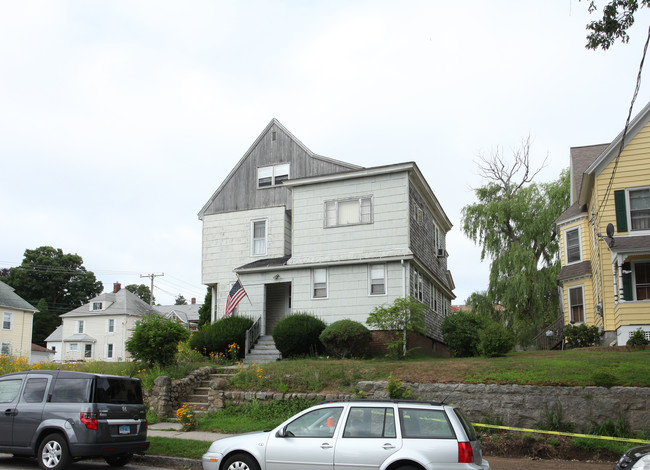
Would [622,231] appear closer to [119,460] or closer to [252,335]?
[252,335]

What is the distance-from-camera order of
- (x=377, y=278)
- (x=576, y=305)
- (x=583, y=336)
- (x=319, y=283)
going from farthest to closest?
(x=576, y=305) < (x=319, y=283) < (x=377, y=278) < (x=583, y=336)

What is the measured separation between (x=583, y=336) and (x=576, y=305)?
3.14 meters

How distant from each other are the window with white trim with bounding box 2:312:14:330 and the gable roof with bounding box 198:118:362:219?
28.7 metres

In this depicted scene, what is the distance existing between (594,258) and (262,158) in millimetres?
14875

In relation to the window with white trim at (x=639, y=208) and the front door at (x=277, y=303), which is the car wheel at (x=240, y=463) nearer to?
the front door at (x=277, y=303)

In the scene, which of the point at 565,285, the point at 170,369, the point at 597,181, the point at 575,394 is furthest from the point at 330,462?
Answer: the point at 565,285

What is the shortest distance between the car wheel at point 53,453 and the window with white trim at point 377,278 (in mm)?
13531

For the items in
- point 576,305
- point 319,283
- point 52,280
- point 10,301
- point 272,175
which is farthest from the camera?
point 52,280

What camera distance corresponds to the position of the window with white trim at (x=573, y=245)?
24.8 m

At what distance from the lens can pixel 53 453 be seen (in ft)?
31.4

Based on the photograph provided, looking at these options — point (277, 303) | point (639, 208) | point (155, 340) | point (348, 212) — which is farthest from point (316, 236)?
point (639, 208)

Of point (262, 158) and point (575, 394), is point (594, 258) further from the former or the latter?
point (262, 158)

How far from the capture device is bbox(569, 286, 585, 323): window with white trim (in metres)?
23.8

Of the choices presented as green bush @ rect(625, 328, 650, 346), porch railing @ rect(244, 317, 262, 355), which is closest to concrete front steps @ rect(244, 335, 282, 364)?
porch railing @ rect(244, 317, 262, 355)
